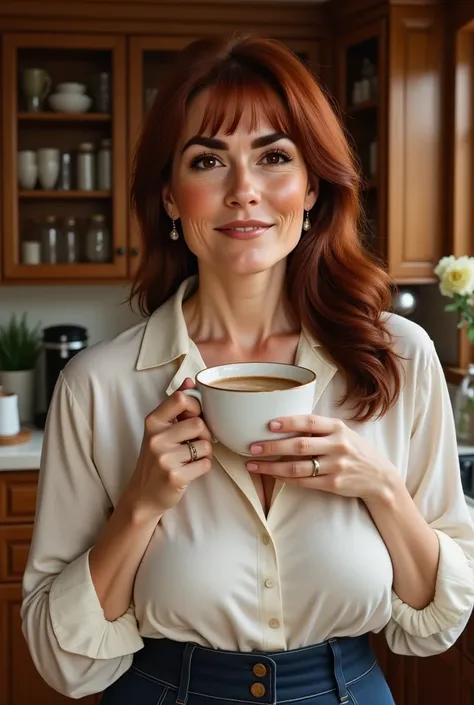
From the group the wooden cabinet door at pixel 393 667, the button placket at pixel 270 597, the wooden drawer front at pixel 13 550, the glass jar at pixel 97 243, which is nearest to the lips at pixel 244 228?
the button placket at pixel 270 597

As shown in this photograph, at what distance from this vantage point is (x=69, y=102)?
317cm

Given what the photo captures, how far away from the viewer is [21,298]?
3.53 m

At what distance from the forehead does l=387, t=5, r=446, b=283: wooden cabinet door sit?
5.97 ft

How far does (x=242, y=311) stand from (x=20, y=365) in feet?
7.31

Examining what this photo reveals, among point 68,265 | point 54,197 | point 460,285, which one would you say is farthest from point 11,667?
point 460,285

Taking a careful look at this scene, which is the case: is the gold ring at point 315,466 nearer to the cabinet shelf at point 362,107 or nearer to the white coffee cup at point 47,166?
the cabinet shelf at point 362,107

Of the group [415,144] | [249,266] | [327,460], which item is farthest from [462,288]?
[327,460]

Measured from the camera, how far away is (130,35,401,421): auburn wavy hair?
116 centimetres

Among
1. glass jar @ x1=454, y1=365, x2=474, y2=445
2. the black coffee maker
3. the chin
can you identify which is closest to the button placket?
the chin

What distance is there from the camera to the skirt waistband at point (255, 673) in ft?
3.60

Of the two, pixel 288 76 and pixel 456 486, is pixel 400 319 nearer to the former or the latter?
pixel 456 486

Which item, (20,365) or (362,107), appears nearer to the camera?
(362,107)

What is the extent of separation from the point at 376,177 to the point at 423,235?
259mm

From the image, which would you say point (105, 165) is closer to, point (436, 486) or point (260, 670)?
point (436, 486)
